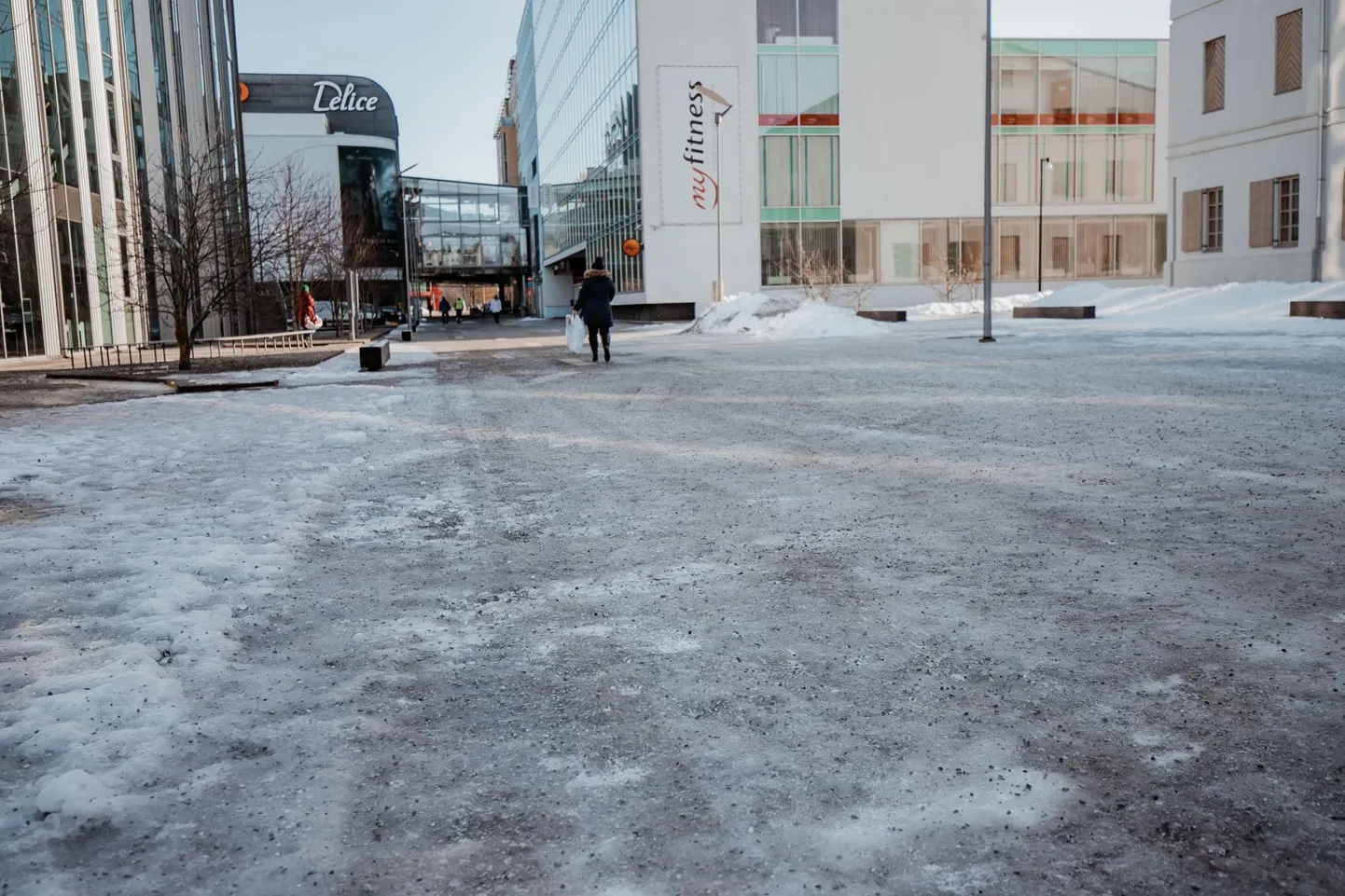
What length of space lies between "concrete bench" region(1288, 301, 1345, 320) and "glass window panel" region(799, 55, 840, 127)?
28191mm

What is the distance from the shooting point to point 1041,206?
5184cm

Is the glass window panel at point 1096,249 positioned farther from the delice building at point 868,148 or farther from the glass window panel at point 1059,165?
the glass window panel at point 1059,165

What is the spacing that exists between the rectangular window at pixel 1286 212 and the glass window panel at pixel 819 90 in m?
22.7

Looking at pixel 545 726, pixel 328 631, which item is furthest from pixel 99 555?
pixel 545 726

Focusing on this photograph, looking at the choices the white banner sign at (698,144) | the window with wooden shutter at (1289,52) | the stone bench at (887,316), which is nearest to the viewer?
the window with wooden shutter at (1289,52)

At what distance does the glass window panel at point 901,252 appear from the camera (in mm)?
51781

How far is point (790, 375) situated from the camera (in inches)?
637

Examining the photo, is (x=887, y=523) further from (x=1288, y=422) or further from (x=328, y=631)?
(x=1288, y=422)

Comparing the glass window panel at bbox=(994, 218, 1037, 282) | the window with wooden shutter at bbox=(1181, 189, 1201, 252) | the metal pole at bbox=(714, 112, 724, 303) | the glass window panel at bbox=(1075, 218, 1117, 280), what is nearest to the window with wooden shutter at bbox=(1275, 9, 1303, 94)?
the window with wooden shutter at bbox=(1181, 189, 1201, 252)

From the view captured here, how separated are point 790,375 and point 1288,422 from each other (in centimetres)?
753

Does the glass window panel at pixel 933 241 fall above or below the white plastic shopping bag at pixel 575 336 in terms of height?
above

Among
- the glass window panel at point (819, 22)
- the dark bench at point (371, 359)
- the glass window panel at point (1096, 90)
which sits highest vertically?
the glass window panel at point (819, 22)

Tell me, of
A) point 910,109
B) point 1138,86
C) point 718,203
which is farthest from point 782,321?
point 1138,86

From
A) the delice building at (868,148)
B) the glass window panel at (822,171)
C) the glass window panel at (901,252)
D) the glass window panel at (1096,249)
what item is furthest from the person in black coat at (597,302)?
the glass window panel at (1096,249)
